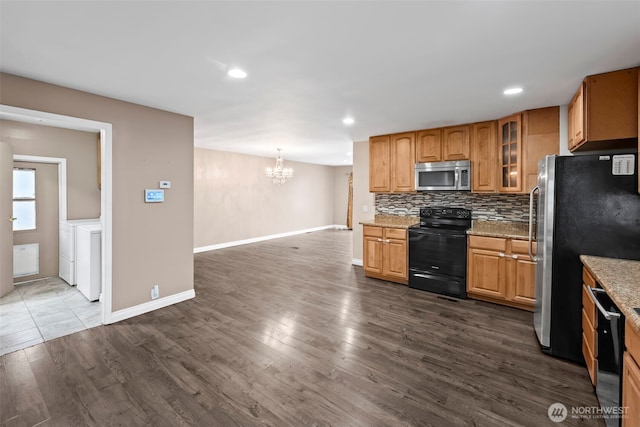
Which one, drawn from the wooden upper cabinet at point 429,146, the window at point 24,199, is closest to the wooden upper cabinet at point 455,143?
the wooden upper cabinet at point 429,146

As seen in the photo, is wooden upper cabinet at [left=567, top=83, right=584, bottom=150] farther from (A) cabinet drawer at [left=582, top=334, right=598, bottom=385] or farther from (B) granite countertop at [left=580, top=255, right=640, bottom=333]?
(A) cabinet drawer at [left=582, top=334, right=598, bottom=385]

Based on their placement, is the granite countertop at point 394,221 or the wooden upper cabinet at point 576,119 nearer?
the wooden upper cabinet at point 576,119

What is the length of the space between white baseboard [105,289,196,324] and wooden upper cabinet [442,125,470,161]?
4.22 meters

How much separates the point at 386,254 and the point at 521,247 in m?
1.80

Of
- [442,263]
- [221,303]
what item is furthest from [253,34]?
[442,263]

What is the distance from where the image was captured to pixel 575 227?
234cm

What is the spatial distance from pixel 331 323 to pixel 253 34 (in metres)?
2.78

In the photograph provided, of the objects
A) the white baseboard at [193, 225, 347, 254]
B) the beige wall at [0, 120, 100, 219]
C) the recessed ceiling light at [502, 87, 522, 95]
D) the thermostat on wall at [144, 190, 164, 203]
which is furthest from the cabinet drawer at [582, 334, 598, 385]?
the white baseboard at [193, 225, 347, 254]

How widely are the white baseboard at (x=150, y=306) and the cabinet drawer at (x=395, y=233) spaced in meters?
3.00

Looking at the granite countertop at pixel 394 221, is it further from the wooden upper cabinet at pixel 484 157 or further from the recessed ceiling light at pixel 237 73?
the recessed ceiling light at pixel 237 73

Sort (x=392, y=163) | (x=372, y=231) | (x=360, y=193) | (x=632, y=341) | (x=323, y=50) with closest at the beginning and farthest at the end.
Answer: (x=632, y=341) < (x=323, y=50) < (x=372, y=231) < (x=392, y=163) < (x=360, y=193)

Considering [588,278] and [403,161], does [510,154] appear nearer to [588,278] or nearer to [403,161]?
[403,161]

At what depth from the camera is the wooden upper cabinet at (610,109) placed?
7.66 feet

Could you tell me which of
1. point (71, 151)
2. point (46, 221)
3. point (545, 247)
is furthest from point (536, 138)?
point (46, 221)
